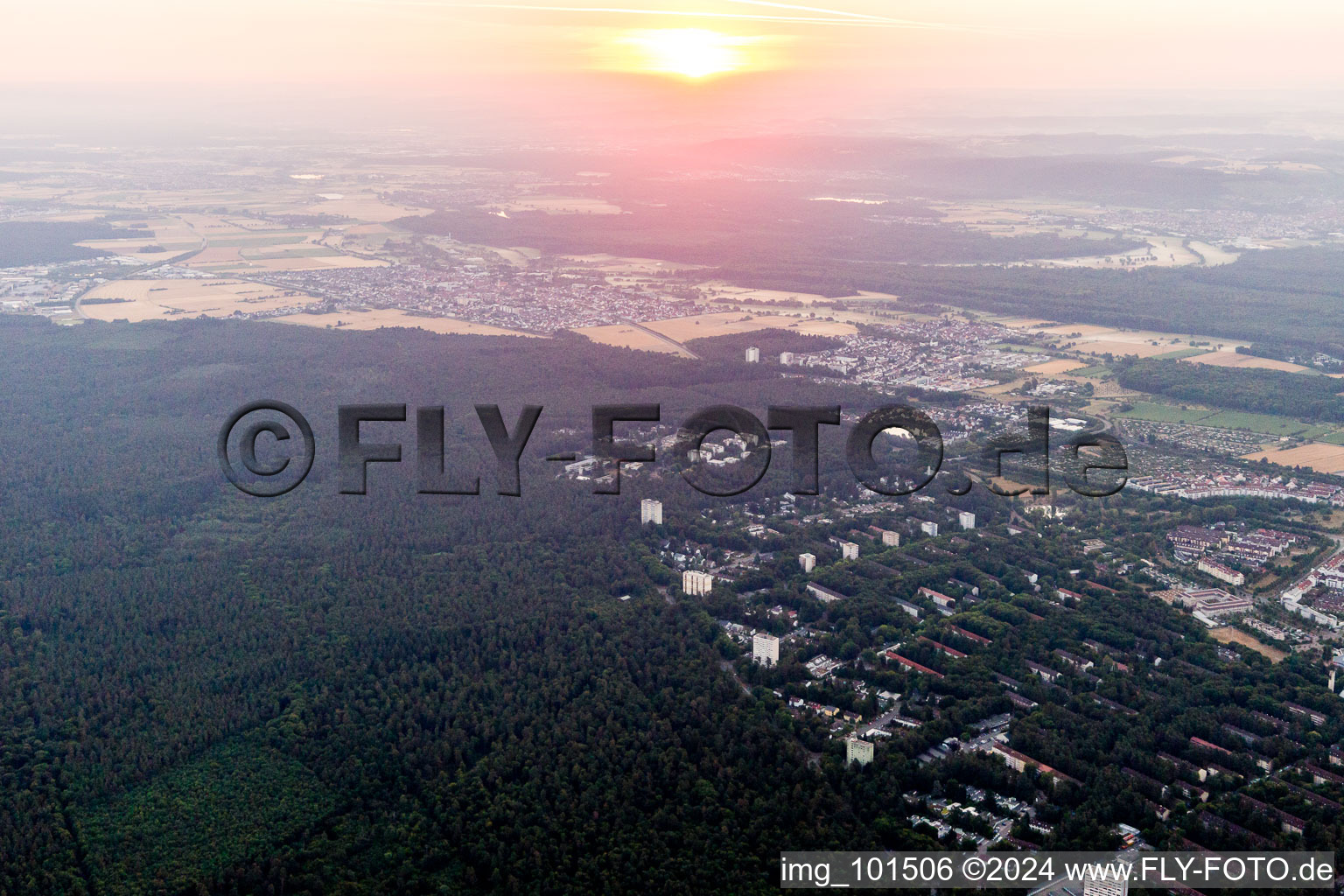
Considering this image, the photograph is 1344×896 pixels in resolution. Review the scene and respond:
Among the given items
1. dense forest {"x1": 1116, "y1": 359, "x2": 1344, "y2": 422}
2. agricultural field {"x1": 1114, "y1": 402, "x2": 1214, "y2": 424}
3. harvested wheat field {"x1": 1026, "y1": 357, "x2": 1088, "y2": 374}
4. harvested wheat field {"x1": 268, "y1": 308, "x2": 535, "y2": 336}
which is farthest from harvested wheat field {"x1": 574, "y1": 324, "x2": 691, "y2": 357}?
dense forest {"x1": 1116, "y1": 359, "x2": 1344, "y2": 422}

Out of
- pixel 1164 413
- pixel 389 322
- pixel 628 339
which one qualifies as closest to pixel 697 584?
pixel 1164 413

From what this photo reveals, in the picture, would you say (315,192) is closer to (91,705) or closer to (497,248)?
(497,248)

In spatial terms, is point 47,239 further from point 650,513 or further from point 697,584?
point 697,584

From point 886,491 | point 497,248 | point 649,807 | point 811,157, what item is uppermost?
point 811,157

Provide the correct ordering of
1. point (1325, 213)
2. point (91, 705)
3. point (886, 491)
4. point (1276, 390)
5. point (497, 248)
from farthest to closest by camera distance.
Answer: point (1325, 213), point (497, 248), point (1276, 390), point (886, 491), point (91, 705)

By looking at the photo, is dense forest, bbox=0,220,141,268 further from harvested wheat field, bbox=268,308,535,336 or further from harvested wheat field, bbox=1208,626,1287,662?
harvested wheat field, bbox=1208,626,1287,662

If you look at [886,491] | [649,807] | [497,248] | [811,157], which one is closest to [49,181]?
[497,248]

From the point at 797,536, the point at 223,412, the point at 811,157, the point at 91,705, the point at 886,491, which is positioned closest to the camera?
the point at 91,705
